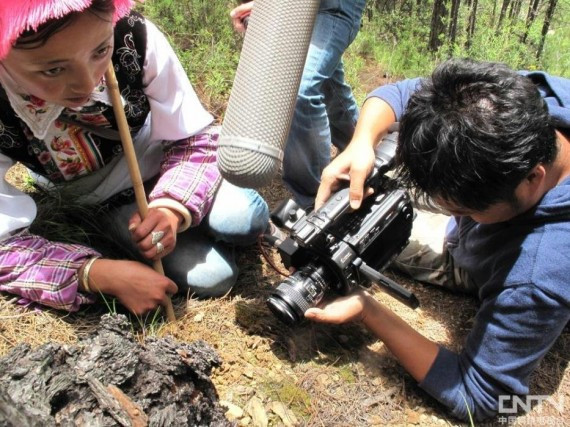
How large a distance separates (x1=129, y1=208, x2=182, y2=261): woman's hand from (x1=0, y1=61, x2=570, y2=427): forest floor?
0.28m

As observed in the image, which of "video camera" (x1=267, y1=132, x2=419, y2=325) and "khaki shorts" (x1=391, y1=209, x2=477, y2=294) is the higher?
"video camera" (x1=267, y1=132, x2=419, y2=325)

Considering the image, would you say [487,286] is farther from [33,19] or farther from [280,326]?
[33,19]

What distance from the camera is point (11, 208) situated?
1.77m

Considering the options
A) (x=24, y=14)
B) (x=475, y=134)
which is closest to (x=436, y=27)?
(x=475, y=134)

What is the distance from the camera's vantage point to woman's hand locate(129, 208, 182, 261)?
182 centimetres

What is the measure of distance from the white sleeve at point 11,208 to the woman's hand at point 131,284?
28cm

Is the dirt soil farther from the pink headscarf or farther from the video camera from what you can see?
the pink headscarf

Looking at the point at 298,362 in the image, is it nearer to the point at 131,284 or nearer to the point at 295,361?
the point at 295,361

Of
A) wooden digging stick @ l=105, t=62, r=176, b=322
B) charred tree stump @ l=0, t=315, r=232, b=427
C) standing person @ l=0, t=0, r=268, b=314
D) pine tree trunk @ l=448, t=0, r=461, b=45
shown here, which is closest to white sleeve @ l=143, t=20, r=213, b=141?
standing person @ l=0, t=0, r=268, b=314

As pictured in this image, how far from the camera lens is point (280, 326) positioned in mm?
2045

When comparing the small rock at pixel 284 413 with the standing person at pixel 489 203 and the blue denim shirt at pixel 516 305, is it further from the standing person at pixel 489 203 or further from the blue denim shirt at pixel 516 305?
the blue denim shirt at pixel 516 305

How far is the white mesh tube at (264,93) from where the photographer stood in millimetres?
1325

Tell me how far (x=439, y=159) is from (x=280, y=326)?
96 centimetres

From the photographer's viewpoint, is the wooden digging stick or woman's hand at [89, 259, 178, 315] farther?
woman's hand at [89, 259, 178, 315]
